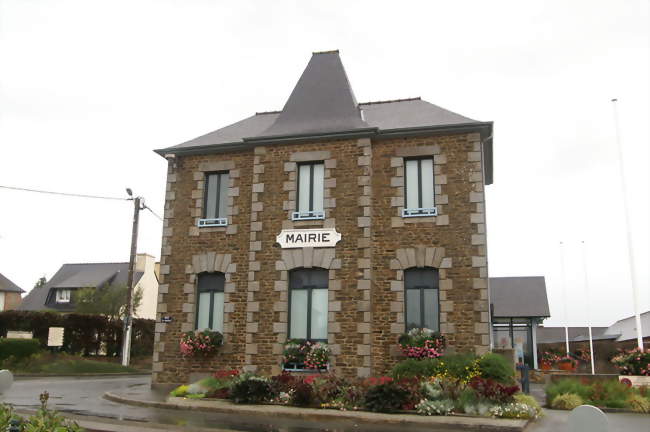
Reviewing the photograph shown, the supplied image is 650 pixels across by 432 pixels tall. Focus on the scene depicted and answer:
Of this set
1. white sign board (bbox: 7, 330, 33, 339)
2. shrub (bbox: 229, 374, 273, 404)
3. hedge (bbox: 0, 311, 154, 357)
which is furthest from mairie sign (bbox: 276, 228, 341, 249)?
hedge (bbox: 0, 311, 154, 357)

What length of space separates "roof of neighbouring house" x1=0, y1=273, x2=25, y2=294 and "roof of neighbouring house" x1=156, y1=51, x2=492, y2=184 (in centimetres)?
4195

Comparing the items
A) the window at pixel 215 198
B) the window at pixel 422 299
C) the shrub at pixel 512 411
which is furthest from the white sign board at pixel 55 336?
the shrub at pixel 512 411

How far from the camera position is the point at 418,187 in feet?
57.0

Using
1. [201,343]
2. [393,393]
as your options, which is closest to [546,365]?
[201,343]

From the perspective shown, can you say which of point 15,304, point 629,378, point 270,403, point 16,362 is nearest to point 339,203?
point 270,403

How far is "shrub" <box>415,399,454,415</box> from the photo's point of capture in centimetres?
1181

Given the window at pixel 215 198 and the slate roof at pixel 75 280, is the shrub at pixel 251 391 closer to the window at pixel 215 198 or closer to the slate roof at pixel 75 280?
the window at pixel 215 198

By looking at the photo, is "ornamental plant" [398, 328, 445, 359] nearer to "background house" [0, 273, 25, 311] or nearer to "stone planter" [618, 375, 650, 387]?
"stone planter" [618, 375, 650, 387]

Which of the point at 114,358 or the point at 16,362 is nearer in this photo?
the point at 16,362

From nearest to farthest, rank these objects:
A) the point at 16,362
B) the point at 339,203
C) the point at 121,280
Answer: the point at 339,203, the point at 16,362, the point at 121,280

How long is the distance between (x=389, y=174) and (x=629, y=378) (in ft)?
27.5

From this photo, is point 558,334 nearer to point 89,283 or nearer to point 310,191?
point 89,283

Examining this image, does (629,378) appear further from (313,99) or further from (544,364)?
(544,364)

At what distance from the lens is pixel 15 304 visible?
2172 inches
